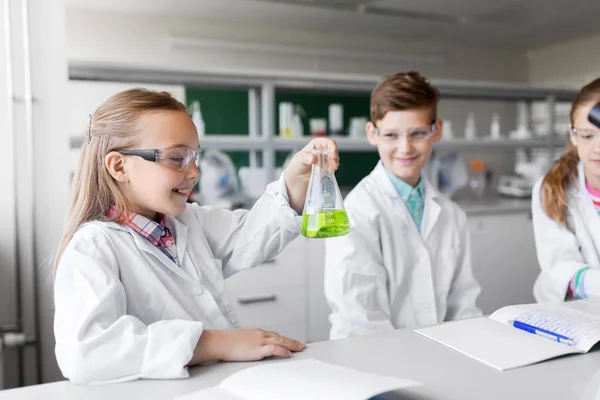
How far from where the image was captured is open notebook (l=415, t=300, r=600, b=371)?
3.18 ft

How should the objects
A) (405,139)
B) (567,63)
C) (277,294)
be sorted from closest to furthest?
(405,139)
(277,294)
(567,63)

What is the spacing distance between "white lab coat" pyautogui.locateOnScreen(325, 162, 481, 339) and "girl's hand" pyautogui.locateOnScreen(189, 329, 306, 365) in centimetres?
54

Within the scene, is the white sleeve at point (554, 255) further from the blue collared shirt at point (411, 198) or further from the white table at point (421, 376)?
the white table at point (421, 376)

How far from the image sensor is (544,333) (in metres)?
1.07

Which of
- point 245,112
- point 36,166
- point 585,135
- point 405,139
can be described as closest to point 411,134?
point 405,139

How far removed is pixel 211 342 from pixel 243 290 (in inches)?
64.4

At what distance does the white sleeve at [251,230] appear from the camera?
3.98 ft

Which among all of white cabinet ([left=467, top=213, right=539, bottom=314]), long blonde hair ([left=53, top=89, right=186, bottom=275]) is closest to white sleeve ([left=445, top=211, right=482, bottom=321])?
long blonde hair ([left=53, top=89, right=186, bottom=275])

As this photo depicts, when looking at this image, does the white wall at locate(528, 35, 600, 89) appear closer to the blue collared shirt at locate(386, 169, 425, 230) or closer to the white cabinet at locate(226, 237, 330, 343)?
the white cabinet at locate(226, 237, 330, 343)

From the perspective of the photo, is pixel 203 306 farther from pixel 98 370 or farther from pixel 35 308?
pixel 35 308

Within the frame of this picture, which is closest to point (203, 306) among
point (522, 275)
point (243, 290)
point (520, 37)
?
point (243, 290)

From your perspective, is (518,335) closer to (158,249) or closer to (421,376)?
(421,376)

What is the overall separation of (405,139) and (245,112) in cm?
359

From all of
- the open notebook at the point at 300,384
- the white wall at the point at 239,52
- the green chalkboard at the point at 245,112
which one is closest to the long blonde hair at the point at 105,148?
the open notebook at the point at 300,384
